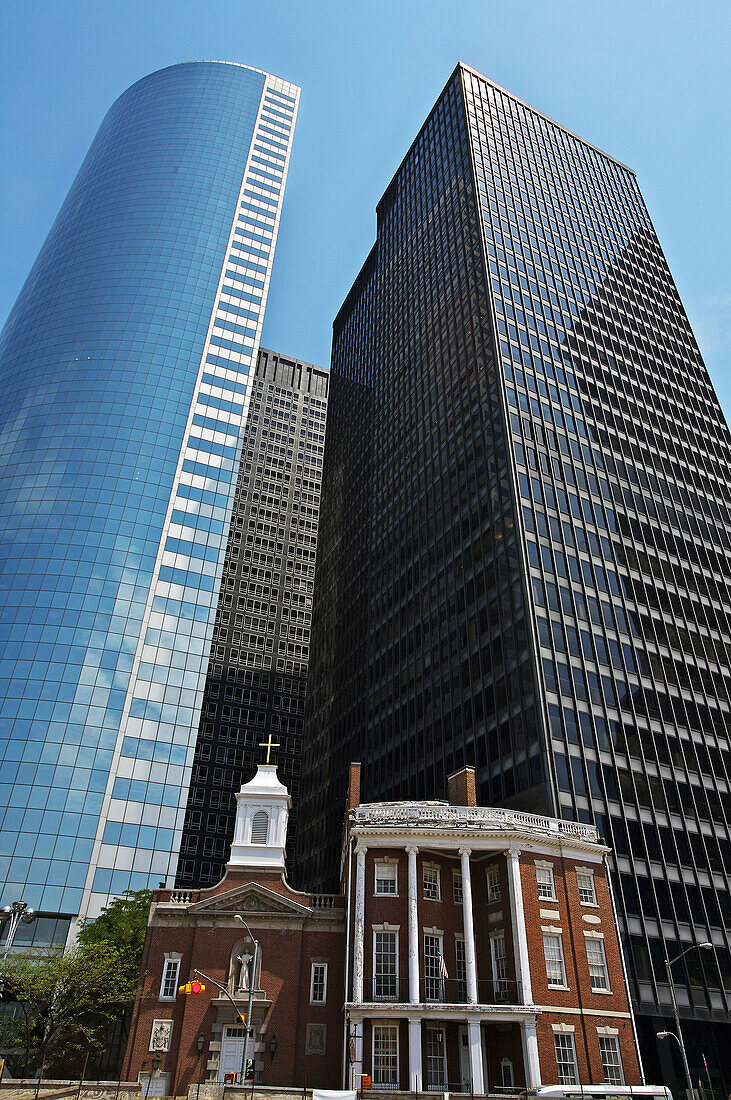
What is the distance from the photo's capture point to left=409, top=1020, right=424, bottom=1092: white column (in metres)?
39.9

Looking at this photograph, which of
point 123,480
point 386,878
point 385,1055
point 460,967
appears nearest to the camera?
point 385,1055

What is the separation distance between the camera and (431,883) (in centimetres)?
4662

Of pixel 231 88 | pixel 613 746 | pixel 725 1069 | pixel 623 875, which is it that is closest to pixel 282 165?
pixel 231 88

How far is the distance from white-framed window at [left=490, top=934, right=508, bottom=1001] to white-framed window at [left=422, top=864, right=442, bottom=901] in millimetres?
3791

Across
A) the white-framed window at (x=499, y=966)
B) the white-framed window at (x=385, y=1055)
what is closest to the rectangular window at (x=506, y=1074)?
the white-framed window at (x=499, y=966)

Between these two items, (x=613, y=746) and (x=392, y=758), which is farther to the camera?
(x=392, y=758)

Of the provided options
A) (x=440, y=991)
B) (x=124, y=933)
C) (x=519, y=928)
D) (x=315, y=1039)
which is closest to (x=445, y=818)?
(x=519, y=928)

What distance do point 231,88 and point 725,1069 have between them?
168 meters

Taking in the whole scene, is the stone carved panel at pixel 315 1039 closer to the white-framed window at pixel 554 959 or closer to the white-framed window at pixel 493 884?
the white-framed window at pixel 493 884

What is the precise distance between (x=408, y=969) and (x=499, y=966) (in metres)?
5.31

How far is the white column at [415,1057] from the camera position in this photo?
3994 centimetres

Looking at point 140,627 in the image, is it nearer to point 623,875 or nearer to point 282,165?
point 623,875

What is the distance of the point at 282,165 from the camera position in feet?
478

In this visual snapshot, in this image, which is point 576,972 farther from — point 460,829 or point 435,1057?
point 460,829
